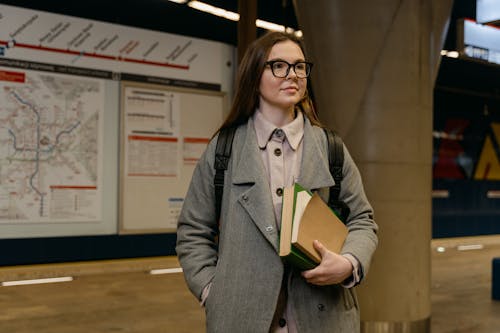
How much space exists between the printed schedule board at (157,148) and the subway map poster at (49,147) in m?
0.39

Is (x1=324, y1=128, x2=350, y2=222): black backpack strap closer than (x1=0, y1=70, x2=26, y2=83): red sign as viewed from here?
Yes

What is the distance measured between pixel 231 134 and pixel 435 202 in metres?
11.4

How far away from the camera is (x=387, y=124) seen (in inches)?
168

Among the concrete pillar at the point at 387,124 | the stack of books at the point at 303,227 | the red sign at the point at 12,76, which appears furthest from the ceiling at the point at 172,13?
the stack of books at the point at 303,227

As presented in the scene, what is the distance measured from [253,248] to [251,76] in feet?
1.77

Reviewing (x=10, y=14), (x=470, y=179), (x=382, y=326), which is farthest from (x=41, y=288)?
A: (x=470, y=179)

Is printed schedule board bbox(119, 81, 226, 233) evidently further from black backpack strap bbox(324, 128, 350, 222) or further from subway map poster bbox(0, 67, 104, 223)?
black backpack strap bbox(324, 128, 350, 222)

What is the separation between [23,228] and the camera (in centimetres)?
711

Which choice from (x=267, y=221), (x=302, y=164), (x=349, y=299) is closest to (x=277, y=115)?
(x=302, y=164)

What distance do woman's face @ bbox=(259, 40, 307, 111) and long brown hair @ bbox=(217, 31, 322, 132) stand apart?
0.7 inches

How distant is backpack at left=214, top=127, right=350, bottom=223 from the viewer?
1822 millimetres

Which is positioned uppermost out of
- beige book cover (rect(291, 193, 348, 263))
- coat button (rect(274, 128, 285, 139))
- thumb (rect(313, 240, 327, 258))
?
coat button (rect(274, 128, 285, 139))

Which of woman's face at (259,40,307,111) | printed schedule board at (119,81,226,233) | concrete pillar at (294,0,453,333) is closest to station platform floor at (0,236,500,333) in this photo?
printed schedule board at (119,81,226,233)

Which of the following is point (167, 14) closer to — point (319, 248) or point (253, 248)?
point (253, 248)
